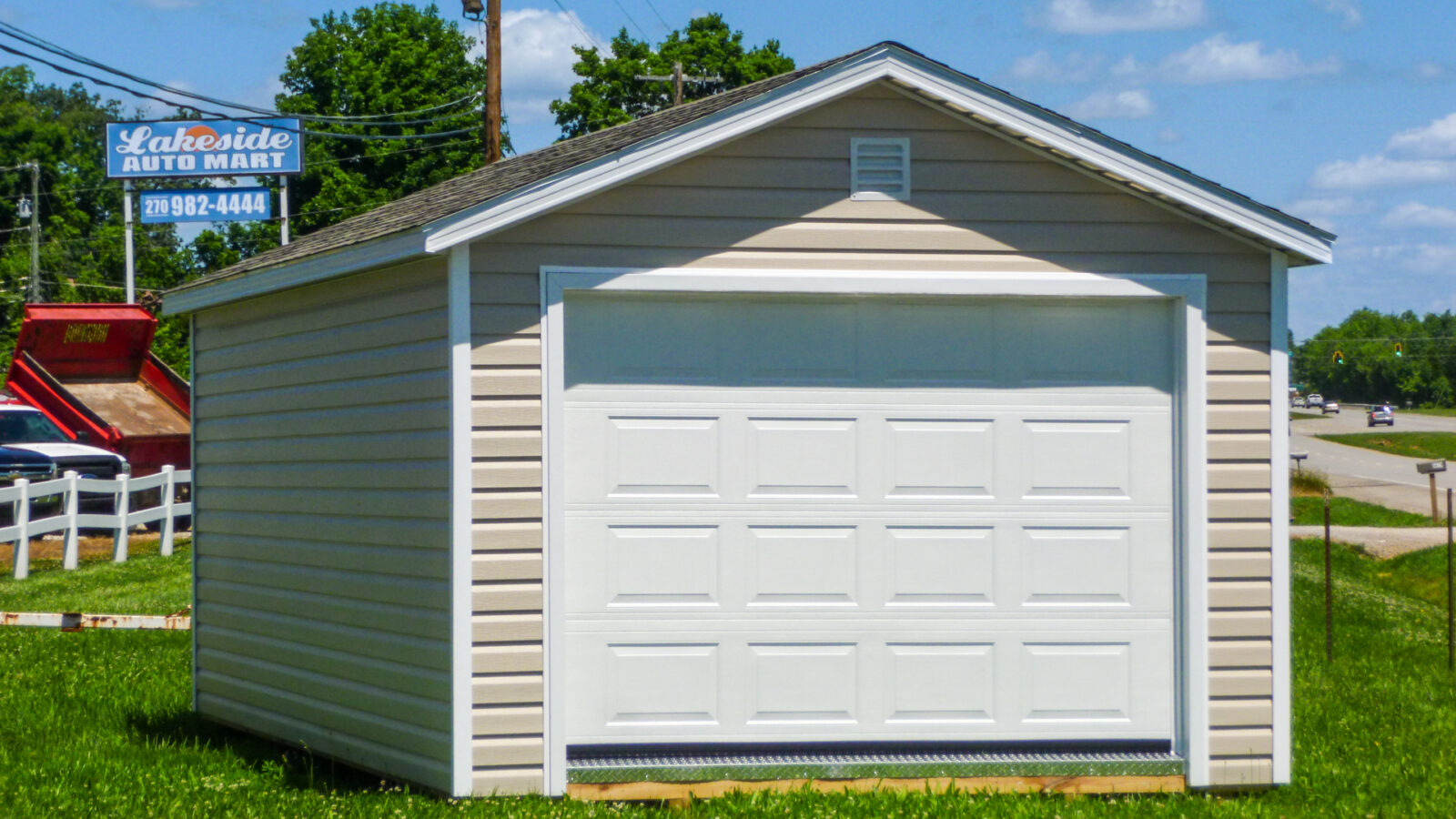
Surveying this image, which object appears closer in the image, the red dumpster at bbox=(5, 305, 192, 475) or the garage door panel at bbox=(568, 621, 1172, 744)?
the garage door panel at bbox=(568, 621, 1172, 744)

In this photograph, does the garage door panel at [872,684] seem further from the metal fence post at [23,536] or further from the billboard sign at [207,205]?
the billboard sign at [207,205]

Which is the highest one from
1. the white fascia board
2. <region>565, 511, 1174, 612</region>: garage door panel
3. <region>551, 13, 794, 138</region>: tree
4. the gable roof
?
<region>551, 13, 794, 138</region>: tree

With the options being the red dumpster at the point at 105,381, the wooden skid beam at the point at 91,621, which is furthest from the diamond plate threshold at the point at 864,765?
the red dumpster at the point at 105,381

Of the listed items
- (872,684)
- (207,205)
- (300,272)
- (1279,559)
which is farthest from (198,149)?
(1279,559)

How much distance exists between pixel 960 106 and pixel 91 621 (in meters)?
8.40

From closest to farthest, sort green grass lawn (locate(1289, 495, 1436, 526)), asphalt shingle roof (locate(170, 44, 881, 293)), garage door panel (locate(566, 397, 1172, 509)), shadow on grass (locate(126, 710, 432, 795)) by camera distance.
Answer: garage door panel (locate(566, 397, 1172, 509)), asphalt shingle roof (locate(170, 44, 881, 293)), shadow on grass (locate(126, 710, 432, 795)), green grass lawn (locate(1289, 495, 1436, 526))

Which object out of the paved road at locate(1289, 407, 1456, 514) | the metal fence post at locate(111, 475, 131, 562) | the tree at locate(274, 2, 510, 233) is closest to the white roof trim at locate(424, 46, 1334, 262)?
the metal fence post at locate(111, 475, 131, 562)

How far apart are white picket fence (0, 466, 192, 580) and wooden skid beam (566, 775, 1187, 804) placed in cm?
1199

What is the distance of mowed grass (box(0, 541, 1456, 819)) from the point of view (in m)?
6.77

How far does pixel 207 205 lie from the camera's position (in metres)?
37.1

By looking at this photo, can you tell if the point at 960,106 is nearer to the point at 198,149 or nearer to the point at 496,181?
the point at 496,181

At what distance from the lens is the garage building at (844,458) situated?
7.13 metres

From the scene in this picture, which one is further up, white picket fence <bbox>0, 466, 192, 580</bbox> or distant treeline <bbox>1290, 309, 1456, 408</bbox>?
distant treeline <bbox>1290, 309, 1456, 408</bbox>

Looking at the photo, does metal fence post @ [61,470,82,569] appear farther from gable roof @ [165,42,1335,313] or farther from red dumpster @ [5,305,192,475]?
gable roof @ [165,42,1335,313]
